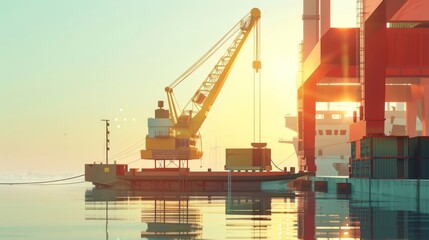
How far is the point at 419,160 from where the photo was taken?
45.0 meters

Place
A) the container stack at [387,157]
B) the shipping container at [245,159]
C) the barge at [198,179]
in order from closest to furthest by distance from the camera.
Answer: the container stack at [387,157], the barge at [198,179], the shipping container at [245,159]

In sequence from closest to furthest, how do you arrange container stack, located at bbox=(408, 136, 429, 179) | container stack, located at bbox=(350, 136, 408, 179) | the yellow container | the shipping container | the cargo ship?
1. container stack, located at bbox=(408, 136, 429, 179)
2. container stack, located at bbox=(350, 136, 408, 179)
3. the shipping container
4. the yellow container
5. the cargo ship

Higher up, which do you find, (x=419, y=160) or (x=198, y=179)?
(x=419, y=160)

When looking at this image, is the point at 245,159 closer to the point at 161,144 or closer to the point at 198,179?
the point at 198,179

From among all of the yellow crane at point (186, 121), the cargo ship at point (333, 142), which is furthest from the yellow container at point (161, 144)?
the cargo ship at point (333, 142)

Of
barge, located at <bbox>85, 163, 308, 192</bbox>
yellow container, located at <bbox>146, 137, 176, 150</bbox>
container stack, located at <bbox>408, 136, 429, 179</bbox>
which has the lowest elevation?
barge, located at <bbox>85, 163, 308, 192</bbox>

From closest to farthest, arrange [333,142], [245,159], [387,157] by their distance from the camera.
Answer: [387,157], [245,159], [333,142]

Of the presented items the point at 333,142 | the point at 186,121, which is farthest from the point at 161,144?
the point at 333,142

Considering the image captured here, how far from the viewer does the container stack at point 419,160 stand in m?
44.6

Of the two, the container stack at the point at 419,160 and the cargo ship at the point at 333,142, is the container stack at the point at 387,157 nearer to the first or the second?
the container stack at the point at 419,160

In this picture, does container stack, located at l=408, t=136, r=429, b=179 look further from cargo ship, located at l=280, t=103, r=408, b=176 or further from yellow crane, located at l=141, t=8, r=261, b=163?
cargo ship, located at l=280, t=103, r=408, b=176

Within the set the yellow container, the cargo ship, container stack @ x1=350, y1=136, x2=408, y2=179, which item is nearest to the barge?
the yellow container

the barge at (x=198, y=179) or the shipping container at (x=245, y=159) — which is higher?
the shipping container at (x=245, y=159)

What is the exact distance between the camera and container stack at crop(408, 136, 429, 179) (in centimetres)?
4459
